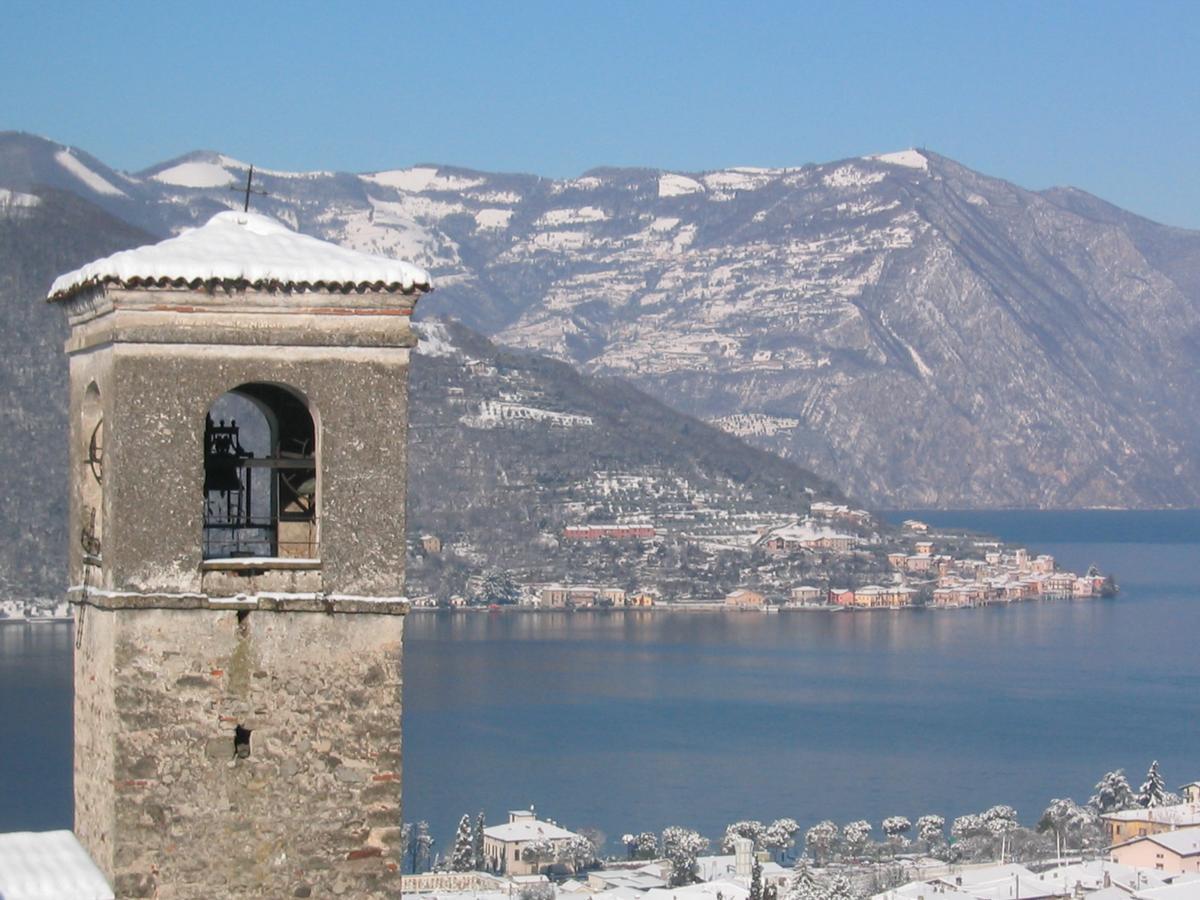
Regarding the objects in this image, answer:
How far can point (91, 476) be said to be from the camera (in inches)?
347

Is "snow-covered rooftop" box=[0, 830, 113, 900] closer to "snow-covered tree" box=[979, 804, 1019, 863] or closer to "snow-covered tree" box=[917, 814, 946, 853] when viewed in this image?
"snow-covered tree" box=[979, 804, 1019, 863]

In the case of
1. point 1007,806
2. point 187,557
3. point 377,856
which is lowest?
point 1007,806

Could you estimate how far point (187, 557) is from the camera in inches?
324

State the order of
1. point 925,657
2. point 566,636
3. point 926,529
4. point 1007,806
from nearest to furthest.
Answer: point 1007,806, point 925,657, point 566,636, point 926,529

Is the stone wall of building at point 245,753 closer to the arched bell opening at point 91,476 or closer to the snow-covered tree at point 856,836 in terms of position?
the arched bell opening at point 91,476

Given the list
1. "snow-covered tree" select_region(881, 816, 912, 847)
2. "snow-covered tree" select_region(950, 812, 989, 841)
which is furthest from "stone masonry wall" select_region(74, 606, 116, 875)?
"snow-covered tree" select_region(950, 812, 989, 841)

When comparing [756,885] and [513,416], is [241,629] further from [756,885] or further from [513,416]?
[513,416]

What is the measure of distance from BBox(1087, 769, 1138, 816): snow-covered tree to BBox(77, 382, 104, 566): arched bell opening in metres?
58.8

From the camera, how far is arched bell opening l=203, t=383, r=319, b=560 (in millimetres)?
8711

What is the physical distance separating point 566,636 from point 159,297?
115079mm

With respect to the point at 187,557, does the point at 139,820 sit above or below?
below

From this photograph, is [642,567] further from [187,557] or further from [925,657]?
[187,557]

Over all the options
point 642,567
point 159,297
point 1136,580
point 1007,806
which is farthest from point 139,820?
point 1136,580

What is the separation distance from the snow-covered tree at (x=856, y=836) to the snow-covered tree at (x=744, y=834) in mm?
1902
